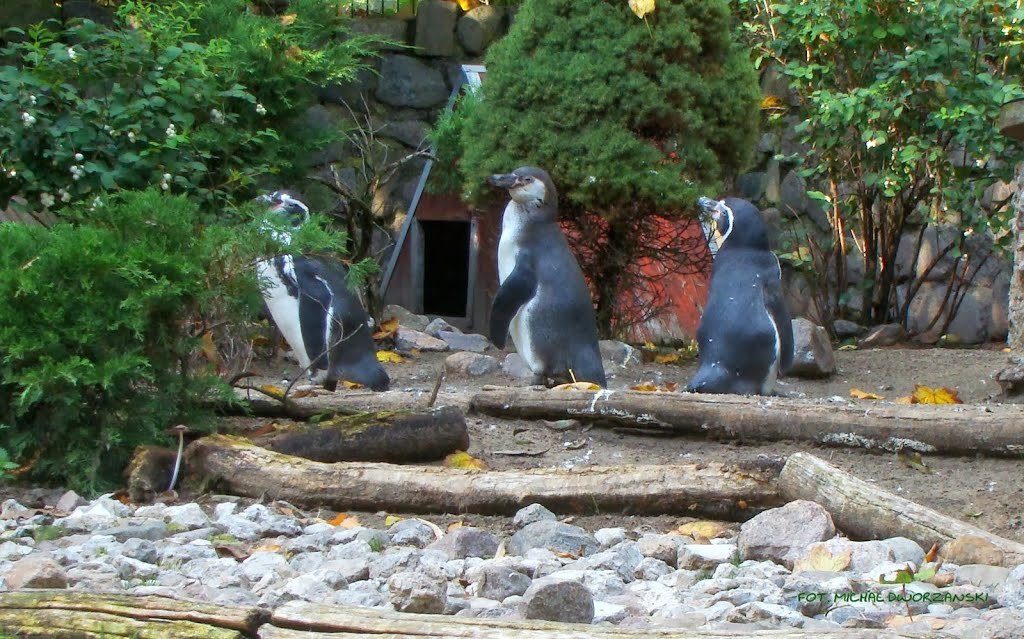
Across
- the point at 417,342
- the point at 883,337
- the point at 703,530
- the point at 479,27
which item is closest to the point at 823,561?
the point at 703,530

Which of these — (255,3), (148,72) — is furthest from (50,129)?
(255,3)

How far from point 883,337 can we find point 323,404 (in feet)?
17.7

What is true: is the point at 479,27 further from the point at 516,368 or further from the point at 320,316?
the point at 320,316

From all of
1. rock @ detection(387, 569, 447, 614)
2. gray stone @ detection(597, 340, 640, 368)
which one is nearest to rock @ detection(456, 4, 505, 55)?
gray stone @ detection(597, 340, 640, 368)

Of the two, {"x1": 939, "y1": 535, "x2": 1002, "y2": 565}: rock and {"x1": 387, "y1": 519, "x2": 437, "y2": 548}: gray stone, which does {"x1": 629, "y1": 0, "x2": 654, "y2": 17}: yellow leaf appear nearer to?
{"x1": 387, "y1": 519, "x2": 437, "y2": 548}: gray stone

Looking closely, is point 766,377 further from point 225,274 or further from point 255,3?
point 255,3

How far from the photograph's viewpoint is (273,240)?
4305 mm

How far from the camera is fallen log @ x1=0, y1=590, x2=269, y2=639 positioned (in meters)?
2.36

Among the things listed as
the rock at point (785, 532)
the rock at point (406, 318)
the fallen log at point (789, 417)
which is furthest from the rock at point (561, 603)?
the rock at point (406, 318)

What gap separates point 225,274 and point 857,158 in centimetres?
590

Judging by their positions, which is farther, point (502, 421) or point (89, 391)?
point (502, 421)

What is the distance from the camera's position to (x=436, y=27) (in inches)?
394

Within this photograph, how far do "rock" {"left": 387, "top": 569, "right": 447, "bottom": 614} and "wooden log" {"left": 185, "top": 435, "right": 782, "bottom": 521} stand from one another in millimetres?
1064

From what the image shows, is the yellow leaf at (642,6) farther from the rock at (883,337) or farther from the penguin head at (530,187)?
the rock at (883,337)
